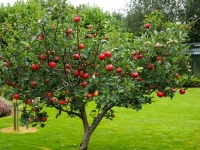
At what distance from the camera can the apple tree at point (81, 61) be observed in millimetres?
4742

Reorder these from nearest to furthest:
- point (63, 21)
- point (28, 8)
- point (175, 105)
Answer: point (63, 21) < point (175, 105) < point (28, 8)

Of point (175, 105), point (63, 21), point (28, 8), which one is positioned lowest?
point (175, 105)

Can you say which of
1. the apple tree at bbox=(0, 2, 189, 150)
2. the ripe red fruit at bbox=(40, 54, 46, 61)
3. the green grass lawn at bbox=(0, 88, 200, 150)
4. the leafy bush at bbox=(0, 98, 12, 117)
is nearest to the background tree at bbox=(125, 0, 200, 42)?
the green grass lawn at bbox=(0, 88, 200, 150)

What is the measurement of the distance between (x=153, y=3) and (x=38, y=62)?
89.2 ft

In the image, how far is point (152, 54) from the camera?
5047 mm

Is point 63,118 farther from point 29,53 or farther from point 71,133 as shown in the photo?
point 29,53

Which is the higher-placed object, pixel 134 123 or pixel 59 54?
pixel 59 54

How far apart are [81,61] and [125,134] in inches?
203

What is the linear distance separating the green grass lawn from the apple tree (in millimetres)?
3226

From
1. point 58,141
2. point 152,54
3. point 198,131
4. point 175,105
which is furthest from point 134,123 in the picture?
point 152,54

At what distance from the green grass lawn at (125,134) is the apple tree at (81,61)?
10.6 ft

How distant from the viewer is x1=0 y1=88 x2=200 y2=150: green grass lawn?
A: 8312 millimetres

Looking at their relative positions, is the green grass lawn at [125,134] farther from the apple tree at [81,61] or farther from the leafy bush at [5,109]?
the apple tree at [81,61]

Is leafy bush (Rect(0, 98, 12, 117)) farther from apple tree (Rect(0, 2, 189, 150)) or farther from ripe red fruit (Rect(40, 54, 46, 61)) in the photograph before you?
ripe red fruit (Rect(40, 54, 46, 61))
